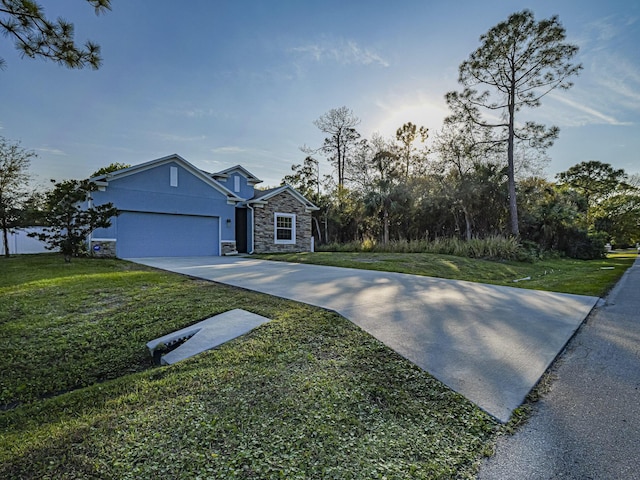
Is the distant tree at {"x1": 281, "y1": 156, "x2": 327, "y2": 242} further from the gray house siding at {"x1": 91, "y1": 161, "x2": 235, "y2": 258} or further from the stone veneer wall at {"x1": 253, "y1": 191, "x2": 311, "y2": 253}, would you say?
the gray house siding at {"x1": 91, "y1": 161, "x2": 235, "y2": 258}

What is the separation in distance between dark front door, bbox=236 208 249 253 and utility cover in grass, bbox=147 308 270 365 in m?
→ 12.1

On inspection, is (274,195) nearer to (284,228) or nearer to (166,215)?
(284,228)

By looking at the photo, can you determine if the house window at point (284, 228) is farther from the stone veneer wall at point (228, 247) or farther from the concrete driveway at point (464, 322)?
the concrete driveway at point (464, 322)

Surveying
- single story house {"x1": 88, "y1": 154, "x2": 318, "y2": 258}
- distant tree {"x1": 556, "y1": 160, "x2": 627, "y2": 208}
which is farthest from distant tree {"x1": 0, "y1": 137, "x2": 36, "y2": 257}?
distant tree {"x1": 556, "y1": 160, "x2": 627, "y2": 208}

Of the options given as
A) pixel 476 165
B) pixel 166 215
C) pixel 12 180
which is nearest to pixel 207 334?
pixel 166 215

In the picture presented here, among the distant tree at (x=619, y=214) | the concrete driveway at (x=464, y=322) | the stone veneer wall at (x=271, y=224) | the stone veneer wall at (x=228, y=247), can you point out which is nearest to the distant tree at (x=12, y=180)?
the stone veneer wall at (x=228, y=247)

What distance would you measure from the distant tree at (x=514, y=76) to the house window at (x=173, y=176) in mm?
14870

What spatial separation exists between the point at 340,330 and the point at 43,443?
7.71ft

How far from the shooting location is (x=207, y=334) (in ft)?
10.8

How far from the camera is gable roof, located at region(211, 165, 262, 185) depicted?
16375 mm

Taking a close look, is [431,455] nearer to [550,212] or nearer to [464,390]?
[464,390]

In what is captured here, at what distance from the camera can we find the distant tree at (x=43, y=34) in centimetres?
324

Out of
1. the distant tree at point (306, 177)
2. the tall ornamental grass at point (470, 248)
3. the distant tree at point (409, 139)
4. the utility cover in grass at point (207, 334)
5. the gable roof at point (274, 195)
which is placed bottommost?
the utility cover in grass at point (207, 334)

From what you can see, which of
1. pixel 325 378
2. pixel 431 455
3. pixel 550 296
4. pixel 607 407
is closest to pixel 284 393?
pixel 325 378
